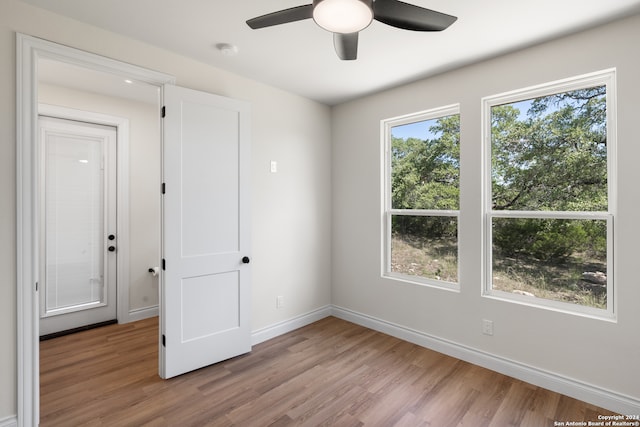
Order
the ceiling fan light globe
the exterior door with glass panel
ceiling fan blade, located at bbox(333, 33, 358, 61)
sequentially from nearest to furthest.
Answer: the ceiling fan light globe
ceiling fan blade, located at bbox(333, 33, 358, 61)
the exterior door with glass panel

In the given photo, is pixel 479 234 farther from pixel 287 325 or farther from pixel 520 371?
pixel 287 325

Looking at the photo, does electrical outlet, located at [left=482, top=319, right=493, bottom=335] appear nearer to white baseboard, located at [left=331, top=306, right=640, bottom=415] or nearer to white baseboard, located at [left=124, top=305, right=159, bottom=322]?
white baseboard, located at [left=331, top=306, right=640, bottom=415]

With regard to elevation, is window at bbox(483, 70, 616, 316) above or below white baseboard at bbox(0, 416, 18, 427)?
above

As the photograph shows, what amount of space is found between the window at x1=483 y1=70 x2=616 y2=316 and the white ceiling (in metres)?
0.45

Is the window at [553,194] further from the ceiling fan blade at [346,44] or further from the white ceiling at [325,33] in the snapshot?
the ceiling fan blade at [346,44]

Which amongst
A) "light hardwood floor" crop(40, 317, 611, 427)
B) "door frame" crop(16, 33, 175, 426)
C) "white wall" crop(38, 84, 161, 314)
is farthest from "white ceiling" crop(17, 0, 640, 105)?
"light hardwood floor" crop(40, 317, 611, 427)

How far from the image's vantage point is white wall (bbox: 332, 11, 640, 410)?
6.75 ft

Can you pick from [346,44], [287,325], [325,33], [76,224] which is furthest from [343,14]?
[76,224]

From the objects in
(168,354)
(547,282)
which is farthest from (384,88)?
(168,354)

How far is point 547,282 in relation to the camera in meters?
2.48

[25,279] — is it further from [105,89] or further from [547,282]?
[547,282]

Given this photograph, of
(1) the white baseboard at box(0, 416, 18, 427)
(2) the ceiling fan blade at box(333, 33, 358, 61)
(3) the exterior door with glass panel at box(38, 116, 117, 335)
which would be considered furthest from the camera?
(3) the exterior door with glass panel at box(38, 116, 117, 335)

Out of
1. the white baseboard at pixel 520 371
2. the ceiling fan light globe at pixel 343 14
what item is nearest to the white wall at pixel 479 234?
the white baseboard at pixel 520 371

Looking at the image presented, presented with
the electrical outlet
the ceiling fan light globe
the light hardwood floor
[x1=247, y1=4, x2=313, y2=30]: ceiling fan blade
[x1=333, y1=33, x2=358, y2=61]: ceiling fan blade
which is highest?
[x1=247, y1=4, x2=313, y2=30]: ceiling fan blade
